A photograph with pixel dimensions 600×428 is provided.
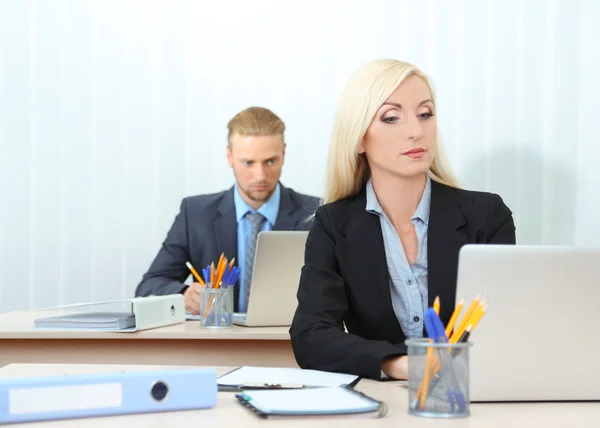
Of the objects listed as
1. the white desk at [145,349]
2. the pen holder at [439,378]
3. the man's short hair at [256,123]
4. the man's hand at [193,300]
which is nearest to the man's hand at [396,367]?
the pen holder at [439,378]

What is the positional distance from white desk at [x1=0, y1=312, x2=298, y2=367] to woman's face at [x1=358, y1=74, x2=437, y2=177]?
2.29 feet

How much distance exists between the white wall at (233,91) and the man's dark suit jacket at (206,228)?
303 millimetres

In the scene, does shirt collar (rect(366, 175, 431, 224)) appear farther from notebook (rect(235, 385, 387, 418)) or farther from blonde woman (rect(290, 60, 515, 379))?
notebook (rect(235, 385, 387, 418))

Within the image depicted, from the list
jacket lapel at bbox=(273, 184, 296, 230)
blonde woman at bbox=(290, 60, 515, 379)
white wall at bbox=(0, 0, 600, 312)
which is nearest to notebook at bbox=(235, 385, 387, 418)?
blonde woman at bbox=(290, 60, 515, 379)

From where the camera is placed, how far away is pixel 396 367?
1.55 meters

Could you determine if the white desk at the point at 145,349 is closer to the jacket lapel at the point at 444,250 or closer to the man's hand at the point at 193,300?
the man's hand at the point at 193,300

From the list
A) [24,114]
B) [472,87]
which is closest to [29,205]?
[24,114]

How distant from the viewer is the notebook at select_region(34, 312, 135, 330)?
2389mm

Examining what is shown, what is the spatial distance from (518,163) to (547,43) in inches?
22.2

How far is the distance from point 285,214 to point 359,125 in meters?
1.46

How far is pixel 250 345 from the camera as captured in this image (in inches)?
94.7

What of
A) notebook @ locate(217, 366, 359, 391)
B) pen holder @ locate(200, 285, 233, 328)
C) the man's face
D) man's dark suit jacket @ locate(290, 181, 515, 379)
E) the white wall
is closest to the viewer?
notebook @ locate(217, 366, 359, 391)

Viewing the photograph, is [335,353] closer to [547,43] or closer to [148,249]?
[148,249]

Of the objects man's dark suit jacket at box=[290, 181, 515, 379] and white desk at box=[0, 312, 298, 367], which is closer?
man's dark suit jacket at box=[290, 181, 515, 379]
